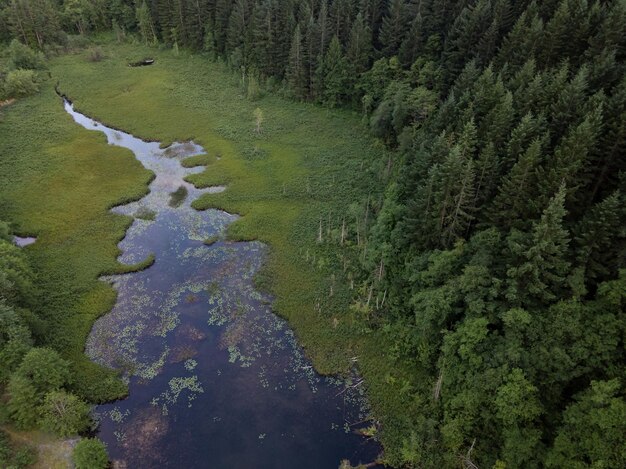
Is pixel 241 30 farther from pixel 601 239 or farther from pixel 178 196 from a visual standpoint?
pixel 601 239

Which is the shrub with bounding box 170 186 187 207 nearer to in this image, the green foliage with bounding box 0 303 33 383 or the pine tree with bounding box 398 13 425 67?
the green foliage with bounding box 0 303 33 383

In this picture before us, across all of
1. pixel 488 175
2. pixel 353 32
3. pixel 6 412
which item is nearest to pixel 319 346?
pixel 488 175

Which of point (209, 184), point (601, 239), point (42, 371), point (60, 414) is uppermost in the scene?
point (601, 239)

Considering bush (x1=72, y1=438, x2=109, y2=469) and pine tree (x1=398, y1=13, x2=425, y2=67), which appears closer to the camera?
bush (x1=72, y1=438, x2=109, y2=469)

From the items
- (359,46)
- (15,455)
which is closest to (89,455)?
(15,455)

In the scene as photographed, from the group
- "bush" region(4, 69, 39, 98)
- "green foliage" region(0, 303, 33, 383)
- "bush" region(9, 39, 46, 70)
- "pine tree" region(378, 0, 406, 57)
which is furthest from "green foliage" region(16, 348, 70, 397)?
"bush" region(9, 39, 46, 70)

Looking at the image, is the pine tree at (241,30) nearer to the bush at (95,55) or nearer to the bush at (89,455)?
the bush at (95,55)
